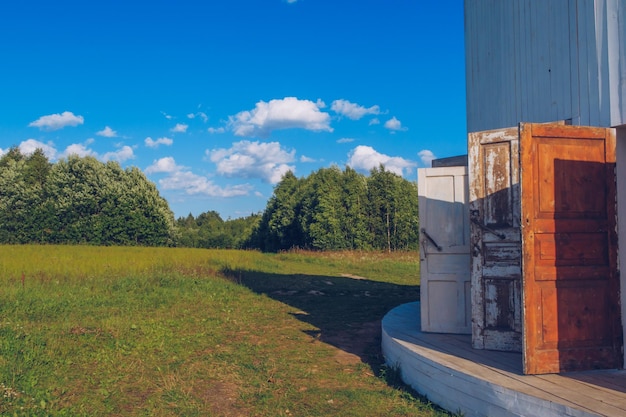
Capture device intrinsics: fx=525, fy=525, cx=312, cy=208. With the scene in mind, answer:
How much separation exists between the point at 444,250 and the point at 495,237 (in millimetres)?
1118

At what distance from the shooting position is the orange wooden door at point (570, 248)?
4.46 m

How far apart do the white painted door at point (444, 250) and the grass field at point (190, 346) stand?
104cm

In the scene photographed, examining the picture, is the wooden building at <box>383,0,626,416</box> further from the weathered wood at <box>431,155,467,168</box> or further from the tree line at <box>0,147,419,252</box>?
the tree line at <box>0,147,419,252</box>

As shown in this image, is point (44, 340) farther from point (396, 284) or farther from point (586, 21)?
point (396, 284)

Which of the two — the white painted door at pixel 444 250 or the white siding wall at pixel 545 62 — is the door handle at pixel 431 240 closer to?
the white painted door at pixel 444 250

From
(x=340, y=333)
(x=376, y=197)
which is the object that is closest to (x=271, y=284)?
(x=340, y=333)

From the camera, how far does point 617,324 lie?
455cm

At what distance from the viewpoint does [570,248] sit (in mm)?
4566

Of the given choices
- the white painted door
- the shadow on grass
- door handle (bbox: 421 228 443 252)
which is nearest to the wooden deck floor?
the white painted door

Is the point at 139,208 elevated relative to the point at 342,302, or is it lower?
elevated

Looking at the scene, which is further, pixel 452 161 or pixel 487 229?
pixel 452 161

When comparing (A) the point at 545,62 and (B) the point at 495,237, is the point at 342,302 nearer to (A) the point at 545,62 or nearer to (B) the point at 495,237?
(B) the point at 495,237

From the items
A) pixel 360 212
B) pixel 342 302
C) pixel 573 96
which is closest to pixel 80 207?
pixel 360 212

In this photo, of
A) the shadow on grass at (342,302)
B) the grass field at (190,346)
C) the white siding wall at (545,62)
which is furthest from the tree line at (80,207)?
the white siding wall at (545,62)
